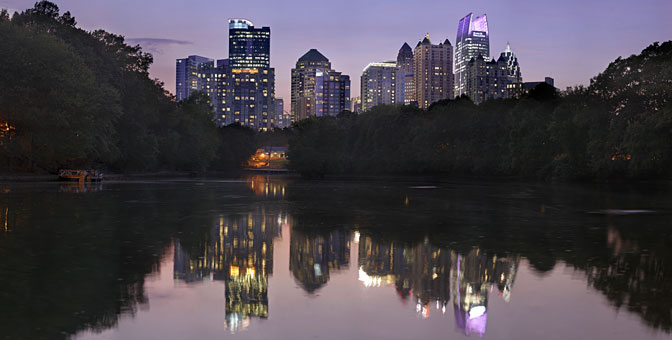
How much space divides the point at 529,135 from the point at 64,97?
6262 cm

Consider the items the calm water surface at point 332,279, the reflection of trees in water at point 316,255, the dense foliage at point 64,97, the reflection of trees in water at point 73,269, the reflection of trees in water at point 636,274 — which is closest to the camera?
the calm water surface at point 332,279

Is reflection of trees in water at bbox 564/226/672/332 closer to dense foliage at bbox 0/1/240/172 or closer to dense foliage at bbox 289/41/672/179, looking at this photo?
dense foliage at bbox 289/41/672/179

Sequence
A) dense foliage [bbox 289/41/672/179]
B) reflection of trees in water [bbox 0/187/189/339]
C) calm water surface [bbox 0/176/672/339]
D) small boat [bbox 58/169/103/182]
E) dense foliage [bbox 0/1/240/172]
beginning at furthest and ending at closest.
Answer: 1. small boat [bbox 58/169/103/182]
2. dense foliage [bbox 289/41/672/179]
3. dense foliage [bbox 0/1/240/172]
4. reflection of trees in water [bbox 0/187/189/339]
5. calm water surface [bbox 0/176/672/339]

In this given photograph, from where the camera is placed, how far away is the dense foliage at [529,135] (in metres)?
62.9

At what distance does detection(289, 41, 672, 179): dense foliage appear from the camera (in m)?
62.9

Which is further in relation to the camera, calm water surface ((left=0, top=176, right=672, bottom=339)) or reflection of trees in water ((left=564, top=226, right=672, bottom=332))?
reflection of trees in water ((left=564, top=226, right=672, bottom=332))

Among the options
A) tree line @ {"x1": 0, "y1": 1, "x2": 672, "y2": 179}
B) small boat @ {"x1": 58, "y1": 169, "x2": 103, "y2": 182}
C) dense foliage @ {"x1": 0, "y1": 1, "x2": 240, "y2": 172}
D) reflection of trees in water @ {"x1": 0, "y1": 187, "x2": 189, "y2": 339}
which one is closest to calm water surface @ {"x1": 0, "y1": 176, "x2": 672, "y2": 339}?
reflection of trees in water @ {"x1": 0, "y1": 187, "x2": 189, "y2": 339}

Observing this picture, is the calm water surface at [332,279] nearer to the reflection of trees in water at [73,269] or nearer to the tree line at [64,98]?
the reflection of trees in water at [73,269]

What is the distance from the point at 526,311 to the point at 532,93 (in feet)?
338

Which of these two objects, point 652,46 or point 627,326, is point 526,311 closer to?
point 627,326

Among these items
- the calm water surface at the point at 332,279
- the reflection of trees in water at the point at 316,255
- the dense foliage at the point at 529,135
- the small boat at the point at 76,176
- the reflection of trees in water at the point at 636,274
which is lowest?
the reflection of trees in water at the point at 316,255

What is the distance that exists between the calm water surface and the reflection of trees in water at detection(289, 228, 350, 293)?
0.04 metres

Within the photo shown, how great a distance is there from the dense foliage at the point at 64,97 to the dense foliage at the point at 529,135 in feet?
116

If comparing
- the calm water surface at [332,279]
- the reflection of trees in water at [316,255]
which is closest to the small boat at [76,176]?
the calm water surface at [332,279]
